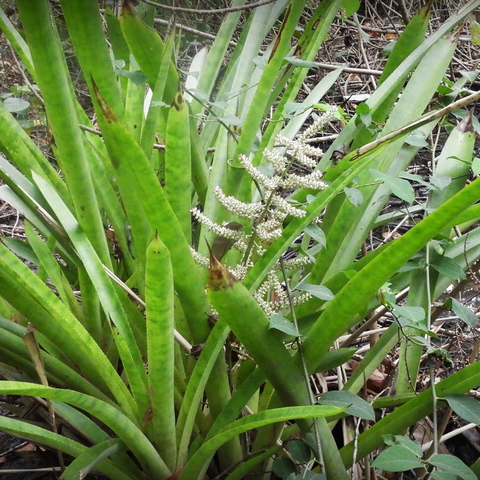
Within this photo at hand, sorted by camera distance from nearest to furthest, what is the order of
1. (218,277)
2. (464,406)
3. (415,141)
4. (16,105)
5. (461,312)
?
(218,277)
(464,406)
(461,312)
(415,141)
(16,105)

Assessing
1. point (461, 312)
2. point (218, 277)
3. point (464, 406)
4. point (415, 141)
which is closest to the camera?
point (218, 277)

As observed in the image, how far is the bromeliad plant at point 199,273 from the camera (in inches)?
21.0

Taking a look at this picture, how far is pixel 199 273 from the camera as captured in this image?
695mm

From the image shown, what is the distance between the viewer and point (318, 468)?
65cm

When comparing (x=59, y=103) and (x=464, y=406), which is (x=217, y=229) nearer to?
(x=59, y=103)

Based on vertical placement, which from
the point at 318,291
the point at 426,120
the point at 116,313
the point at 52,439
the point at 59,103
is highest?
the point at 426,120

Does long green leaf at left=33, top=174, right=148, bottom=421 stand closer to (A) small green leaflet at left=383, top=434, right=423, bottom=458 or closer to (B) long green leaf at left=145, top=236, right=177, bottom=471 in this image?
(B) long green leaf at left=145, top=236, right=177, bottom=471

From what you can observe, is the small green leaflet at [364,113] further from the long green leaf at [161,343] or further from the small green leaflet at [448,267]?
the long green leaf at [161,343]

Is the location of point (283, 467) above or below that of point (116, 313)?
below

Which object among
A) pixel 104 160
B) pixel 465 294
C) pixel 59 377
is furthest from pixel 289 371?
pixel 465 294

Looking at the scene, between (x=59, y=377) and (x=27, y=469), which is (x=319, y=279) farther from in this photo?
(x=27, y=469)

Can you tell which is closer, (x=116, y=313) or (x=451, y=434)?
(x=116, y=313)

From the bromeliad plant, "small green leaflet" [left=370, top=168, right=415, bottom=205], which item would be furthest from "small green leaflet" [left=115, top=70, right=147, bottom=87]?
"small green leaflet" [left=370, top=168, right=415, bottom=205]

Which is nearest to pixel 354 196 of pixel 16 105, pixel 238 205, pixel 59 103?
pixel 238 205
